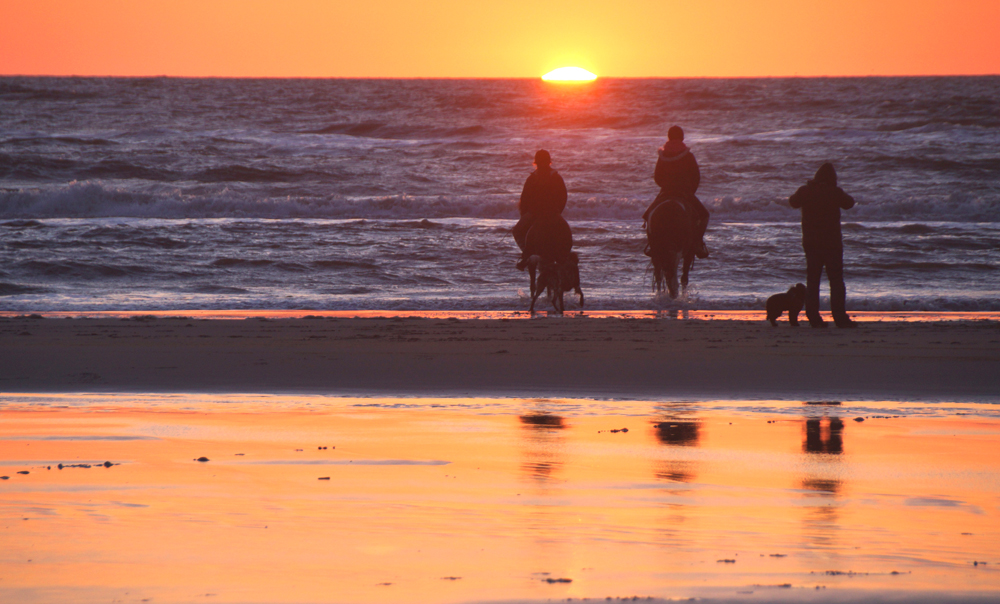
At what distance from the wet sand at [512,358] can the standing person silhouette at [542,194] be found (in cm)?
235

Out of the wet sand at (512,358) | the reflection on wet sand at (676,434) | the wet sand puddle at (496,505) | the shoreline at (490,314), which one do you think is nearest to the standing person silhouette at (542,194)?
the shoreline at (490,314)

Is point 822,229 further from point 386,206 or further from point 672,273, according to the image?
point 386,206

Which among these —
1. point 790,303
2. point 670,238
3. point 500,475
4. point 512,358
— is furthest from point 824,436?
point 670,238

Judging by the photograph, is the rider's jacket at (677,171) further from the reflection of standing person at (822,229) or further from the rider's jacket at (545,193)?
the reflection of standing person at (822,229)

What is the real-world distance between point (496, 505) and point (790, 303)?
24.4 ft

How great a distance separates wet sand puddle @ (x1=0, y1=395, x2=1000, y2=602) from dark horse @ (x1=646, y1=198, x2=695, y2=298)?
7.90 m

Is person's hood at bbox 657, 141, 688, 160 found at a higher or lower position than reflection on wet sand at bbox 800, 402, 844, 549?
higher

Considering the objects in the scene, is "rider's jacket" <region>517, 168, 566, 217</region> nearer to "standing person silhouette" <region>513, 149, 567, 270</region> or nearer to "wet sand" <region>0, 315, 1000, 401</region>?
"standing person silhouette" <region>513, 149, 567, 270</region>

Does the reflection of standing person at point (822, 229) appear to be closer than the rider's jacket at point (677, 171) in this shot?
Yes

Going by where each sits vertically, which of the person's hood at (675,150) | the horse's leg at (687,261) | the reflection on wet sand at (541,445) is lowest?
the reflection on wet sand at (541,445)

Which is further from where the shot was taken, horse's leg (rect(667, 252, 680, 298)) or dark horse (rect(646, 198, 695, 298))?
horse's leg (rect(667, 252, 680, 298))

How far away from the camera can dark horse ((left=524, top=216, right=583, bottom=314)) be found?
1243 cm

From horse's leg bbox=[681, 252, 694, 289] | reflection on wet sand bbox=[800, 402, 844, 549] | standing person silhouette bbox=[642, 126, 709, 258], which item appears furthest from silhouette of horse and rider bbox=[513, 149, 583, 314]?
reflection on wet sand bbox=[800, 402, 844, 549]

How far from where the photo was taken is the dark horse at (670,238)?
13.4m
